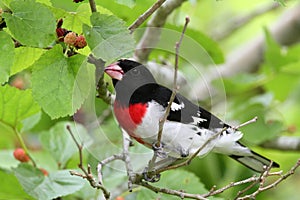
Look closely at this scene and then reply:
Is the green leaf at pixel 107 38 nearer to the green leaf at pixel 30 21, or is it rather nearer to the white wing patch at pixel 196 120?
the green leaf at pixel 30 21

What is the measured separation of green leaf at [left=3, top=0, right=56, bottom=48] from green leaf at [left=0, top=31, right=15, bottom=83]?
0.02 m

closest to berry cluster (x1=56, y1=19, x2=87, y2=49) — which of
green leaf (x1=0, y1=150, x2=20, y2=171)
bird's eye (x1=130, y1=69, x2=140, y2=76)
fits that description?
bird's eye (x1=130, y1=69, x2=140, y2=76)

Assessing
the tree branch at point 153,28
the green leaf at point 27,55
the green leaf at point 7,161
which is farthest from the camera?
the green leaf at point 7,161

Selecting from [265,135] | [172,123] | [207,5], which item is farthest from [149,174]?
[207,5]

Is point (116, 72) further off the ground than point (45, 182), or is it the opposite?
point (116, 72)

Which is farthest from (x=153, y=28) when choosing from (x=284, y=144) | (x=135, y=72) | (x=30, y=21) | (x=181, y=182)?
(x=284, y=144)

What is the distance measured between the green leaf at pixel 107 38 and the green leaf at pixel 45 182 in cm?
52

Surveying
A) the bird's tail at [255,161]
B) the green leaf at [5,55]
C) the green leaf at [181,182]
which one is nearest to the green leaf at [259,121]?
the bird's tail at [255,161]

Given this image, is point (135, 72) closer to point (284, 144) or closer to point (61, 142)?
point (61, 142)

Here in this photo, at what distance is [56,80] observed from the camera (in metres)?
1.34

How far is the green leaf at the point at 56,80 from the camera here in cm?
134

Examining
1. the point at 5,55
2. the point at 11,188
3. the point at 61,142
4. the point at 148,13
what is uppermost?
the point at 148,13

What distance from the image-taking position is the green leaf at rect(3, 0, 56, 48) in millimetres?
1288

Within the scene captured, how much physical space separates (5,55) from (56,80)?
0.40ft
